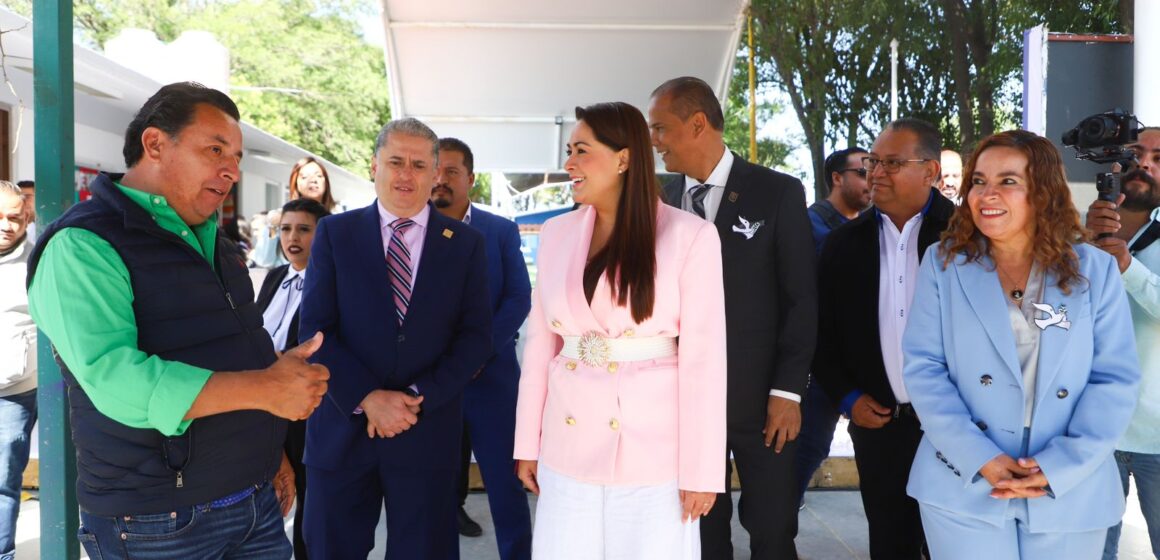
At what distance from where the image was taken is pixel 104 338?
1793 mm

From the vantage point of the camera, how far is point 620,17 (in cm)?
700

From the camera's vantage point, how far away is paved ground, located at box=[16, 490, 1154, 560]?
4379mm

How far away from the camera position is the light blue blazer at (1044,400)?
7.56ft

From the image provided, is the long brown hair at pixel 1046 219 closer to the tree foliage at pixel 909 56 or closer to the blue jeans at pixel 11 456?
the blue jeans at pixel 11 456

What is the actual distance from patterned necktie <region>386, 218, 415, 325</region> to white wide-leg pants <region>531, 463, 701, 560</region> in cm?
107

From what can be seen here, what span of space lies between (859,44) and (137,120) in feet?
49.3

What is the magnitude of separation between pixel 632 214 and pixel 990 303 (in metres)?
1.02

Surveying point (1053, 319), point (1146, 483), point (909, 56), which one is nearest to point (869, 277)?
point (1053, 319)

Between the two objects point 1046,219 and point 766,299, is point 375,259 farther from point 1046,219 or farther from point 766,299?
point 1046,219

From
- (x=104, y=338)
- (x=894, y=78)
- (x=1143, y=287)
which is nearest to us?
(x=104, y=338)

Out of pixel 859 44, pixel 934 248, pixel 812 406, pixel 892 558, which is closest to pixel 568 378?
pixel 934 248

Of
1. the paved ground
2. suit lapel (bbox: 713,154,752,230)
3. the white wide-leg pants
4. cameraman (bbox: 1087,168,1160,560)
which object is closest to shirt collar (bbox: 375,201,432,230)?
suit lapel (bbox: 713,154,752,230)

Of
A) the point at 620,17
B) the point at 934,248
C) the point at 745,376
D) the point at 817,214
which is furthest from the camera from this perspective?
the point at 620,17

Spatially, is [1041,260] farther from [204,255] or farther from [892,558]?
[204,255]
